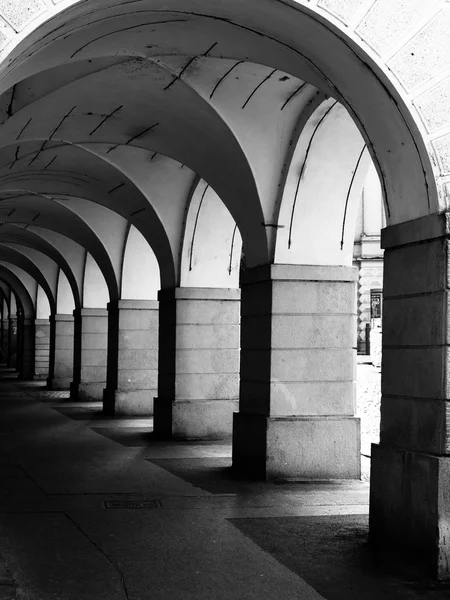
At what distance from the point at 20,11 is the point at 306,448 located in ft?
21.0

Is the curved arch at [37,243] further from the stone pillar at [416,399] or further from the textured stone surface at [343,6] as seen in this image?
the textured stone surface at [343,6]

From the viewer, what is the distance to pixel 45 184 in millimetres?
15805

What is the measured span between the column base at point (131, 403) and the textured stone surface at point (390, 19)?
42.1ft

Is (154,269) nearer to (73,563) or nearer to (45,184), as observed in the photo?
(45,184)

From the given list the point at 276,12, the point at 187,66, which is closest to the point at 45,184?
the point at 187,66

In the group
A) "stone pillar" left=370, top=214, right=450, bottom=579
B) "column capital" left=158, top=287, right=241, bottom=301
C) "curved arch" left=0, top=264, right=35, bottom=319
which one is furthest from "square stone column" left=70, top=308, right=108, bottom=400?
"stone pillar" left=370, top=214, right=450, bottom=579

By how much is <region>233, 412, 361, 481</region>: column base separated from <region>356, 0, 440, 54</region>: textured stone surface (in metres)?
5.07

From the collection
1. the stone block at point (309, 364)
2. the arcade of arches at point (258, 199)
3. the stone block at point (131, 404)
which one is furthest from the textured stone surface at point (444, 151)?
the stone block at point (131, 404)

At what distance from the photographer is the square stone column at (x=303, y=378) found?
1020cm

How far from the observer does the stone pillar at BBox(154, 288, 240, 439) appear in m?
14.1

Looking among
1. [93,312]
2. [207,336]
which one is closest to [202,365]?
[207,336]

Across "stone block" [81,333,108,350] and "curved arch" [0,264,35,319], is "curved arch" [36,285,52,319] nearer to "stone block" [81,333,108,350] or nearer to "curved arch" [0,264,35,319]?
"curved arch" [0,264,35,319]

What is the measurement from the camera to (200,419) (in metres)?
14.2

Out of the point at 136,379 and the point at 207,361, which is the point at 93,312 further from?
the point at 207,361
